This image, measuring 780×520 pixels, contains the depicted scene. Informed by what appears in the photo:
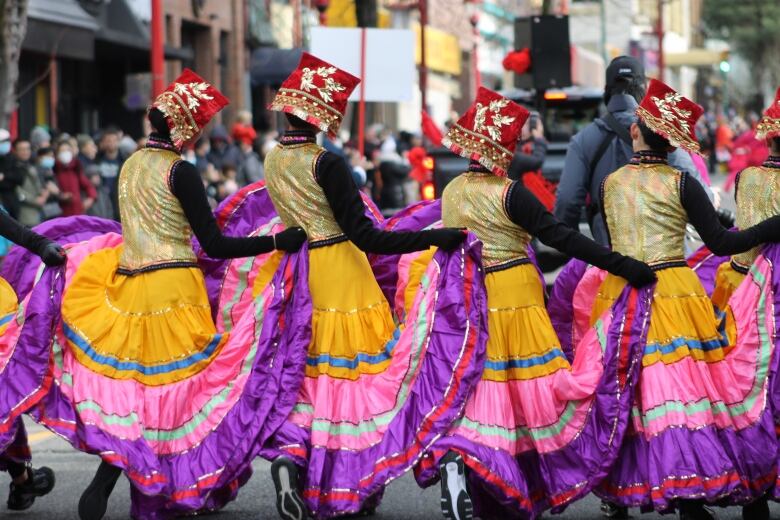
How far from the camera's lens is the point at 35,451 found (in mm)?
10047

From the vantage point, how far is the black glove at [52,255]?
733cm

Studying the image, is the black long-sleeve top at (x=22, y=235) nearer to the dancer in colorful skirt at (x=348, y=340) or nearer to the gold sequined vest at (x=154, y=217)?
the gold sequined vest at (x=154, y=217)

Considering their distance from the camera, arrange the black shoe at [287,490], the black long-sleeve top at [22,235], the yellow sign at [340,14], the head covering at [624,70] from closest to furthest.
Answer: the black shoe at [287,490] → the black long-sleeve top at [22,235] → the head covering at [624,70] → the yellow sign at [340,14]

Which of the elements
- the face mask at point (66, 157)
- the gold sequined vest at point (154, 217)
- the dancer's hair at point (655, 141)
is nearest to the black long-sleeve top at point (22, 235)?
the gold sequined vest at point (154, 217)

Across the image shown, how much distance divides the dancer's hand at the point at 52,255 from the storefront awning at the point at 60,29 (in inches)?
609

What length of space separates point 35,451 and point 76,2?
51.0ft

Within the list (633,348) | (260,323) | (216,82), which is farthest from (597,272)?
(216,82)

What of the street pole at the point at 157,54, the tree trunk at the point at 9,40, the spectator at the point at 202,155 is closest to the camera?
the tree trunk at the point at 9,40

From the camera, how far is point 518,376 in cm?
712

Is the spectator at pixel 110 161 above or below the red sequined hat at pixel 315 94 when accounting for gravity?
below

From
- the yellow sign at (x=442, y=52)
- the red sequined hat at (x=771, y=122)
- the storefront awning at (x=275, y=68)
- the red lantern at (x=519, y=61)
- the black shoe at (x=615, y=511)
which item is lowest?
the black shoe at (x=615, y=511)

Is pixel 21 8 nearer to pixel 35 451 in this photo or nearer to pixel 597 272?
pixel 35 451

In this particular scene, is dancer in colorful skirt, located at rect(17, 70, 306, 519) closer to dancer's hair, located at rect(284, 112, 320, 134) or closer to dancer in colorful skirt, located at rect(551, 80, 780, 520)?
dancer's hair, located at rect(284, 112, 320, 134)

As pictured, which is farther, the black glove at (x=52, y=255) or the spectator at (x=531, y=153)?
the spectator at (x=531, y=153)
